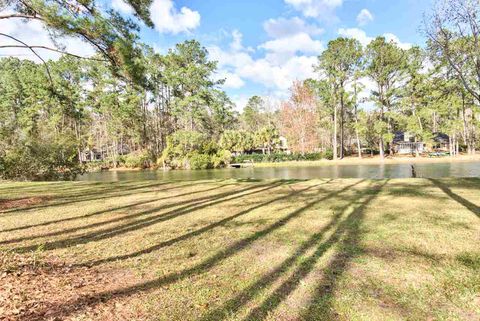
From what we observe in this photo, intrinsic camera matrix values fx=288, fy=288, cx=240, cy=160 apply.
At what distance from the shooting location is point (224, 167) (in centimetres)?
3619

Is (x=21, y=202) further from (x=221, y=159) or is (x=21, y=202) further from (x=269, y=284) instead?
(x=221, y=159)

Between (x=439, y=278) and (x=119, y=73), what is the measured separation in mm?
7445

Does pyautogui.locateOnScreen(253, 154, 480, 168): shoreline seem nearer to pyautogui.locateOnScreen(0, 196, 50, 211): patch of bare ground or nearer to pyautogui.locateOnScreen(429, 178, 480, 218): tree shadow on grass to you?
pyautogui.locateOnScreen(429, 178, 480, 218): tree shadow on grass

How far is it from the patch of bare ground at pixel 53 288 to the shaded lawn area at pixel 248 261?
0.01 m

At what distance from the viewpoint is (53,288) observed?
2789 mm

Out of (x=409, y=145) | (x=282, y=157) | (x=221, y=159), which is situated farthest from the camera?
(x=409, y=145)

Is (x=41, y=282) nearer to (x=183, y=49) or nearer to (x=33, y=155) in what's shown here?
(x=33, y=155)

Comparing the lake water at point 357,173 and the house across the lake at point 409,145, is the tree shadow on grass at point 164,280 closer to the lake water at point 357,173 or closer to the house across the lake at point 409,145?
the lake water at point 357,173

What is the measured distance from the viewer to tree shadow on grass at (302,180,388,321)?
→ 7.66 ft

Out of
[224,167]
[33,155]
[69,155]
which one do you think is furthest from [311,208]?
[224,167]

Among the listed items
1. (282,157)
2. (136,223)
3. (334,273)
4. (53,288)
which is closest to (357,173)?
(282,157)

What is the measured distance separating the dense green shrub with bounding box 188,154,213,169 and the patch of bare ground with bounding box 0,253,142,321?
100ft

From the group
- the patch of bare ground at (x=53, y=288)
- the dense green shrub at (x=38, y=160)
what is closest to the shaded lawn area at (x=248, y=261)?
the patch of bare ground at (x=53, y=288)

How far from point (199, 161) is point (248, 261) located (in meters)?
31.2
